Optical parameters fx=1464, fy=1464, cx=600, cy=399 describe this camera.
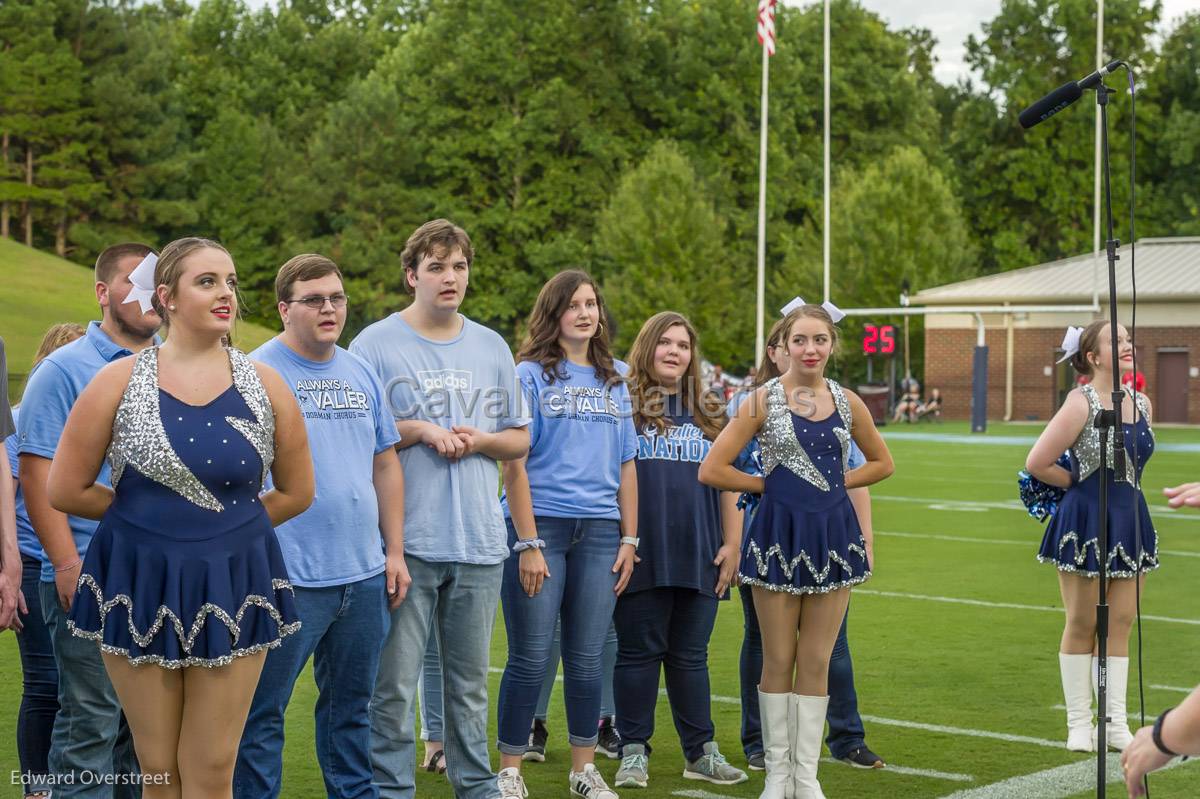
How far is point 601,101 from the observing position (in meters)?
57.2

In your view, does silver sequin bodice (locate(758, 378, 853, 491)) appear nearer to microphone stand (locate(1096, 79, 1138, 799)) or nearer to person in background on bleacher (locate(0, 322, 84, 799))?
microphone stand (locate(1096, 79, 1138, 799))

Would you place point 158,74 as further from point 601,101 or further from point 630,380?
point 630,380

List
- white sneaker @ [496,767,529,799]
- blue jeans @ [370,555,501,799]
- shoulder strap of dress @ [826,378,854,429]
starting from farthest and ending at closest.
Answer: shoulder strap of dress @ [826,378,854,429] → white sneaker @ [496,767,529,799] → blue jeans @ [370,555,501,799]

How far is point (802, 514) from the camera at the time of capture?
5.50m

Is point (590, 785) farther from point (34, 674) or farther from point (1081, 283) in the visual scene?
point (1081, 283)

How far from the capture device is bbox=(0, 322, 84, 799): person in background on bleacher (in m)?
4.81

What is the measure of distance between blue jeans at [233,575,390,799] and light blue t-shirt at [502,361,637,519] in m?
1.06

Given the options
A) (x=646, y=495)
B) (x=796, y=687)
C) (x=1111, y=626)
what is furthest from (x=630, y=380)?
(x=1111, y=626)

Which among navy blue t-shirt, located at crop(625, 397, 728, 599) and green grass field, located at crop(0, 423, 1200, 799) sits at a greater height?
navy blue t-shirt, located at crop(625, 397, 728, 599)

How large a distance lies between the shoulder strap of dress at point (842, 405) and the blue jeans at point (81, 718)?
281 cm

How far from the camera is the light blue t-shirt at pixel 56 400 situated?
4508mm

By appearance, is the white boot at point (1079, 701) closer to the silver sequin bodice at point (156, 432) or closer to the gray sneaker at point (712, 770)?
the gray sneaker at point (712, 770)

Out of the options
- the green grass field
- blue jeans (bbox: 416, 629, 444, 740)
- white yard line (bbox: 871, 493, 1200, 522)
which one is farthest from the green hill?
blue jeans (bbox: 416, 629, 444, 740)

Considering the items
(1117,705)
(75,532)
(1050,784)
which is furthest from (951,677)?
(75,532)
